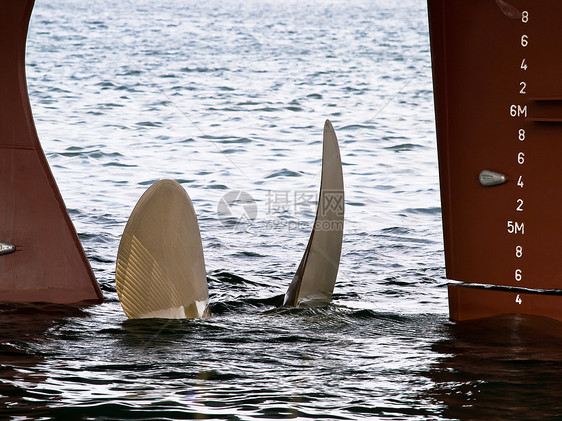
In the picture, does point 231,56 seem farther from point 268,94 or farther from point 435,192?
point 435,192

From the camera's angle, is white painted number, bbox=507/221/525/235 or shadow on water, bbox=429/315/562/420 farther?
white painted number, bbox=507/221/525/235

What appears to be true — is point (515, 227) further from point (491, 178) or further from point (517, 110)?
point (517, 110)

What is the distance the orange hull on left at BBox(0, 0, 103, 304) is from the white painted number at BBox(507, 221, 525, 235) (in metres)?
2.77

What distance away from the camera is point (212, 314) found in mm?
5336

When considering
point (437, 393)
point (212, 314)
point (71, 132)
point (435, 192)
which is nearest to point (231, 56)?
point (71, 132)

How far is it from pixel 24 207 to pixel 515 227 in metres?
3.12


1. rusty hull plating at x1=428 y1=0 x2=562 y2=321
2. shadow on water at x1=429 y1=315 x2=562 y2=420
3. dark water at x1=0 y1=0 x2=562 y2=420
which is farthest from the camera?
rusty hull plating at x1=428 y1=0 x2=562 y2=321

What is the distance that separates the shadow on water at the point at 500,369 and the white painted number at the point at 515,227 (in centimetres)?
49

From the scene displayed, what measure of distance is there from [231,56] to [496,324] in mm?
18750

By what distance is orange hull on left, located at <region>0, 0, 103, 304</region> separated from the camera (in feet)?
17.7

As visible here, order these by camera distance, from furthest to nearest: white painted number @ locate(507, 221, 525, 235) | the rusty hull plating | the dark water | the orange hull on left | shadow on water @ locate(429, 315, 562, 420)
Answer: the orange hull on left < white painted number @ locate(507, 221, 525, 235) < the rusty hull plating < the dark water < shadow on water @ locate(429, 315, 562, 420)

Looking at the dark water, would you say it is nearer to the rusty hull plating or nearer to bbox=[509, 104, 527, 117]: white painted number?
the rusty hull plating

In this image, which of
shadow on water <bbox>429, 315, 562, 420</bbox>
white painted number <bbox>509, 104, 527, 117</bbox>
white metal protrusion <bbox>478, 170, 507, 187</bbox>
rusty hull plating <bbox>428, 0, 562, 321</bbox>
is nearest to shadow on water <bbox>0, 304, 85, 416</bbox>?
shadow on water <bbox>429, 315, 562, 420</bbox>

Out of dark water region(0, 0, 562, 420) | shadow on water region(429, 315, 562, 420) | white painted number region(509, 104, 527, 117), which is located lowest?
shadow on water region(429, 315, 562, 420)
